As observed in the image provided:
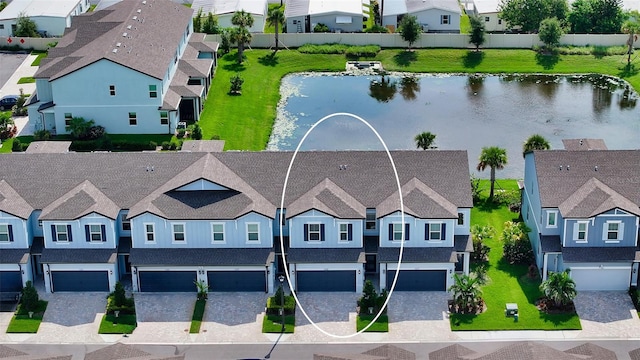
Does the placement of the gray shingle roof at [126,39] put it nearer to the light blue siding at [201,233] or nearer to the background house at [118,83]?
the background house at [118,83]

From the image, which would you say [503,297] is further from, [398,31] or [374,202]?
[398,31]

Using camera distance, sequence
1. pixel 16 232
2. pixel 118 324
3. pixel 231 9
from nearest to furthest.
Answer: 1. pixel 118 324
2. pixel 16 232
3. pixel 231 9

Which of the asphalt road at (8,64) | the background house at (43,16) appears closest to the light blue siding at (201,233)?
the asphalt road at (8,64)

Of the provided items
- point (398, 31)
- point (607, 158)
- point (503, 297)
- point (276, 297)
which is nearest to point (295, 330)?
point (276, 297)

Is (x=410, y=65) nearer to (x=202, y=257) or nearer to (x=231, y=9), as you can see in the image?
(x=231, y=9)

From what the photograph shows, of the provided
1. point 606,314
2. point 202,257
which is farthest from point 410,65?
point 606,314
